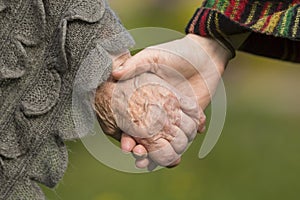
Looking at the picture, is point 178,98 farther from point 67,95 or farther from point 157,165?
point 67,95

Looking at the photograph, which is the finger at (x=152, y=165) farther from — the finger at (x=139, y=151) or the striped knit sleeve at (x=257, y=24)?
the striped knit sleeve at (x=257, y=24)

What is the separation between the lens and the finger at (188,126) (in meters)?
1.96

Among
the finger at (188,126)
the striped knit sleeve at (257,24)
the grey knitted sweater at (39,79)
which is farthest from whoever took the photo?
the finger at (188,126)

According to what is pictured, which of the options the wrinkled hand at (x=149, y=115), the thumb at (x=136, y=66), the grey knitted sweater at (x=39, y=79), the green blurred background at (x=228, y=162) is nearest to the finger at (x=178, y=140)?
the wrinkled hand at (x=149, y=115)

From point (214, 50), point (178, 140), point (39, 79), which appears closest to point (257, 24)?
point (214, 50)

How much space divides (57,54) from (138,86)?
223 millimetres

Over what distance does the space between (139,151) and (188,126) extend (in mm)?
116

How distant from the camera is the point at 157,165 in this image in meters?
1.99

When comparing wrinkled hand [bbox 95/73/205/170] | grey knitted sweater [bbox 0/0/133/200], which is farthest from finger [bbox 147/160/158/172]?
grey knitted sweater [bbox 0/0/133/200]

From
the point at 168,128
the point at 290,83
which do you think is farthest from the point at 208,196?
the point at 168,128

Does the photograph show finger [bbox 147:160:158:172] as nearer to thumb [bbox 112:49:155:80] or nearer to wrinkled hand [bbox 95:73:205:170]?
wrinkled hand [bbox 95:73:205:170]

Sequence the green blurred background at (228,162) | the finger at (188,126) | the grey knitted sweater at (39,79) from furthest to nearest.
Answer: the green blurred background at (228,162), the finger at (188,126), the grey knitted sweater at (39,79)

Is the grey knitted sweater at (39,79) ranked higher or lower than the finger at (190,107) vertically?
higher

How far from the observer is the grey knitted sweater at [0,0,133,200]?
1729 mm
